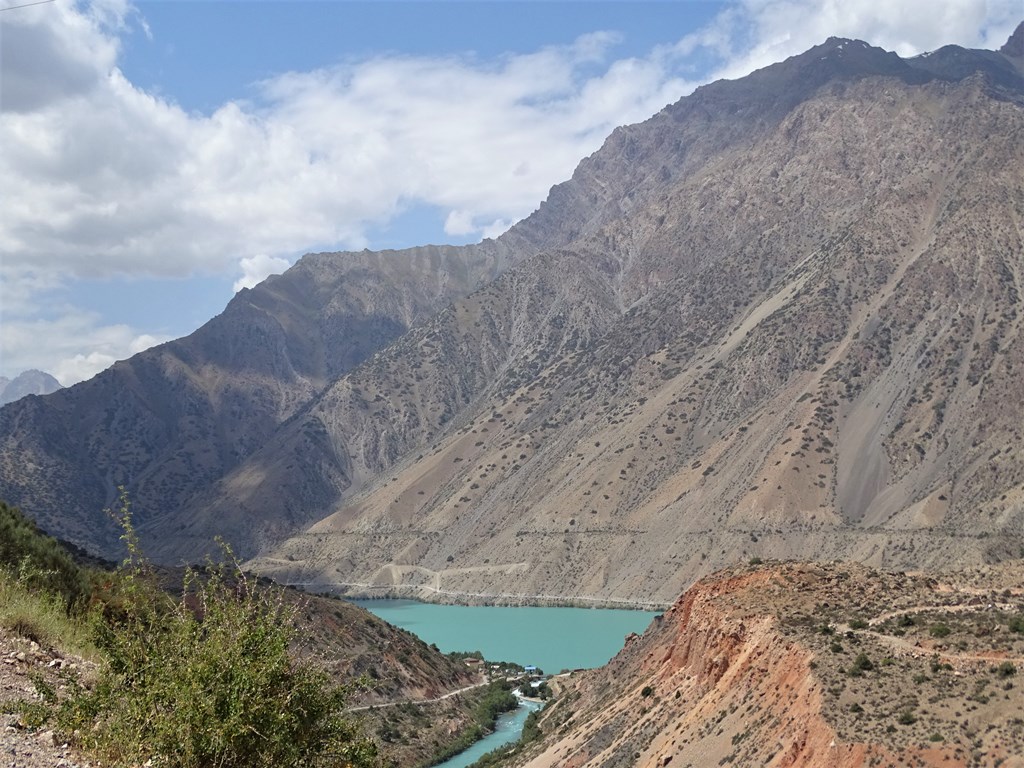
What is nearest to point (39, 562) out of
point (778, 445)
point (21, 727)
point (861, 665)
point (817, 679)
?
point (21, 727)

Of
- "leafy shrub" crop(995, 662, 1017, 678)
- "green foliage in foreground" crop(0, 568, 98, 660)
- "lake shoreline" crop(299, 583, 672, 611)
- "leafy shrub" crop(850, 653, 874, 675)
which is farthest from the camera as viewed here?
"lake shoreline" crop(299, 583, 672, 611)

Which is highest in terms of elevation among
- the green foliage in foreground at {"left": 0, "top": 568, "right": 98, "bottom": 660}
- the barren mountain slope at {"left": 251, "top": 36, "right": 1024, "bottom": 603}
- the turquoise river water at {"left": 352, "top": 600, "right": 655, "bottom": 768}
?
the green foliage in foreground at {"left": 0, "top": 568, "right": 98, "bottom": 660}

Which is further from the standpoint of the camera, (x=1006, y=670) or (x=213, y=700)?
(x=1006, y=670)

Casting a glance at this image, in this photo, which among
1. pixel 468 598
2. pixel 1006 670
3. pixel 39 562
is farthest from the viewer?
pixel 468 598

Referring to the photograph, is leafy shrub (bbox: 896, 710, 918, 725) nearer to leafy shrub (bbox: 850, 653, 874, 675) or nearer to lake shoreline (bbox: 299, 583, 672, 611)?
leafy shrub (bbox: 850, 653, 874, 675)

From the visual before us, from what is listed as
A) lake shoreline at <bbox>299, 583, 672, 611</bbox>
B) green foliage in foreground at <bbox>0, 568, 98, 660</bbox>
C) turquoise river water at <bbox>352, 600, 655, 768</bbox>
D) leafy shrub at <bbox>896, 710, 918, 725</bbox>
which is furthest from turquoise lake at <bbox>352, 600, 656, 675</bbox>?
green foliage in foreground at <bbox>0, 568, 98, 660</bbox>

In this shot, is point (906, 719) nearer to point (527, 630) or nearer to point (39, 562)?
point (39, 562)

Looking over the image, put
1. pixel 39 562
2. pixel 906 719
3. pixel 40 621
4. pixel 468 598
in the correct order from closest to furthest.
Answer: pixel 40 621, pixel 39 562, pixel 906 719, pixel 468 598
